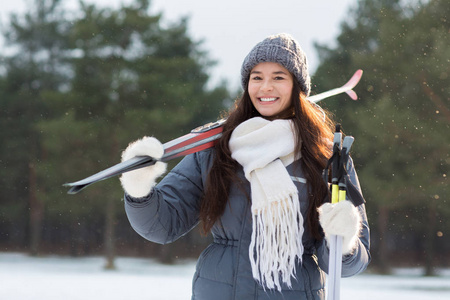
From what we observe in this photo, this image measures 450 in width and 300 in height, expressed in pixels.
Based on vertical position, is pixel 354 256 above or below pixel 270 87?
below

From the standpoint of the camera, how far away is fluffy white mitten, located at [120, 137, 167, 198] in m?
1.84

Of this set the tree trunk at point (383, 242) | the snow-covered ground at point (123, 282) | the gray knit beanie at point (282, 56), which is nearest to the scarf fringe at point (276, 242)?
the gray knit beanie at point (282, 56)

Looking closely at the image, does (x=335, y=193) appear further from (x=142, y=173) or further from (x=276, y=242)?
(x=142, y=173)

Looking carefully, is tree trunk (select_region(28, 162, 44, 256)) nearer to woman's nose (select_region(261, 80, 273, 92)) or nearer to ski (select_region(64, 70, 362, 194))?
ski (select_region(64, 70, 362, 194))

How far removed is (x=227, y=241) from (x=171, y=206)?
22cm

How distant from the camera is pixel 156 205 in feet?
6.33

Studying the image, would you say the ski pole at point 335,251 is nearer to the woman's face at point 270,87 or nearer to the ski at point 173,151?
the woman's face at point 270,87

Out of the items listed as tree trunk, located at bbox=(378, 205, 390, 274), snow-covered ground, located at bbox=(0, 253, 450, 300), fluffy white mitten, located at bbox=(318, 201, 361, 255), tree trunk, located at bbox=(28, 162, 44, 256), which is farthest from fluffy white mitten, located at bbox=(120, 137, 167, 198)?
tree trunk, located at bbox=(28, 162, 44, 256)

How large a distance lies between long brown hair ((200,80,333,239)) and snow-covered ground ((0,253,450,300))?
8910mm

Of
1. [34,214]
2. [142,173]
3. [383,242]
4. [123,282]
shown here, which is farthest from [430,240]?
[142,173]

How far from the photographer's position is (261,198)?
198 centimetres

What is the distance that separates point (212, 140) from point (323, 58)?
17.1 metres

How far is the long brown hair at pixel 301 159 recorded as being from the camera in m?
2.03

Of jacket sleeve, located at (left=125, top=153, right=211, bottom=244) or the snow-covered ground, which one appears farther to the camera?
the snow-covered ground
